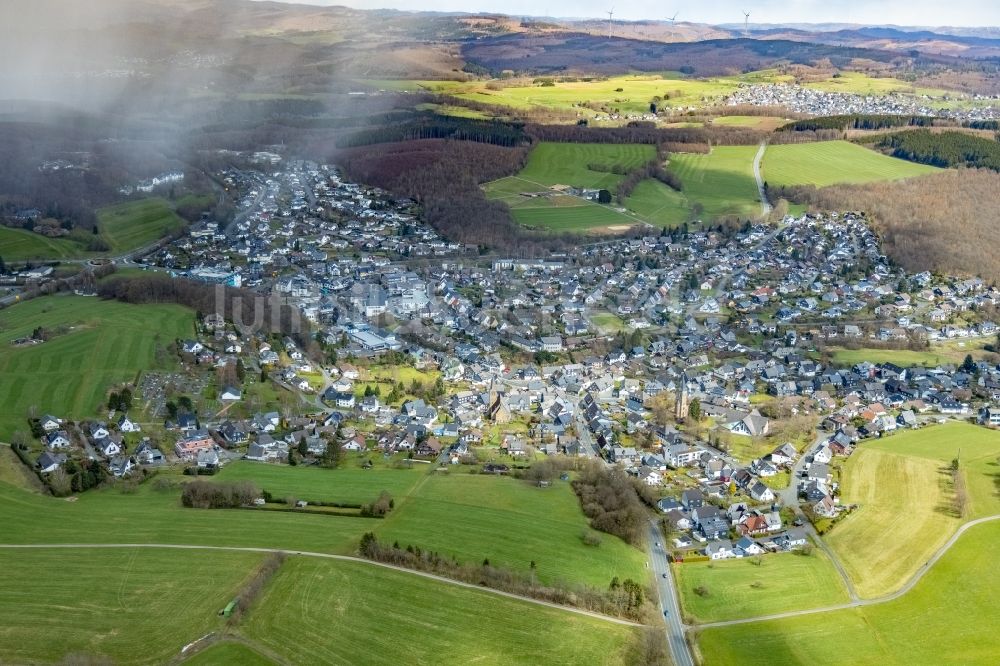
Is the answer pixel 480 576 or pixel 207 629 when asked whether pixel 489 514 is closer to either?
pixel 480 576

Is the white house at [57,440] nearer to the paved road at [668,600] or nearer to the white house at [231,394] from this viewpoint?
the white house at [231,394]

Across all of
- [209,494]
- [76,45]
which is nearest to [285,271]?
[209,494]

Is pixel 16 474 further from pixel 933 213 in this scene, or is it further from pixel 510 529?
pixel 933 213

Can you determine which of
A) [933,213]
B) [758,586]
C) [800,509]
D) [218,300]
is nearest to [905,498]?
[800,509]

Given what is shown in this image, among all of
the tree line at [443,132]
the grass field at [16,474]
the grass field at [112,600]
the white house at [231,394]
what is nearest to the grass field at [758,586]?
the grass field at [112,600]

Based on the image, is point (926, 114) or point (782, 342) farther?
point (926, 114)

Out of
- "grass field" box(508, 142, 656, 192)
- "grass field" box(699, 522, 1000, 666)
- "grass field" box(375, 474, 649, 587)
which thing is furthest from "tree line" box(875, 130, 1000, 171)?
"grass field" box(375, 474, 649, 587)
